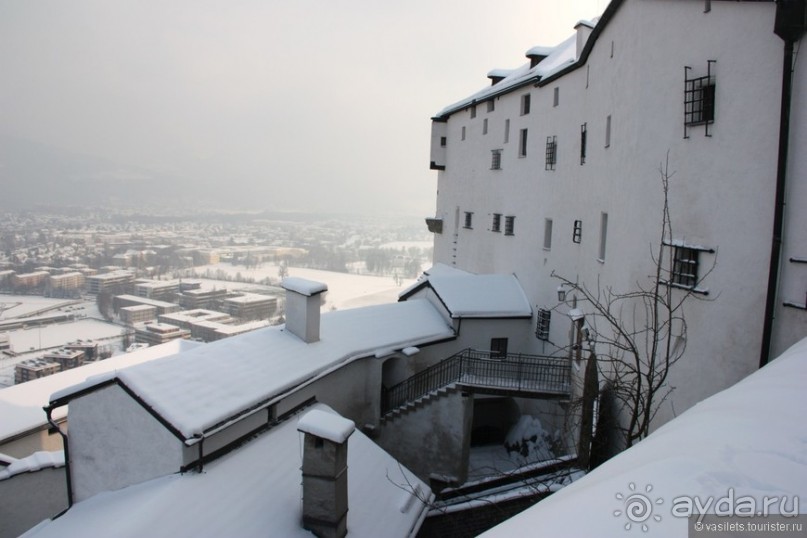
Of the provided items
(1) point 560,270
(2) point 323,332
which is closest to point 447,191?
(1) point 560,270

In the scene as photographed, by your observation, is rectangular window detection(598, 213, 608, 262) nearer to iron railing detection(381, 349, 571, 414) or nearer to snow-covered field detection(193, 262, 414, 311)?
iron railing detection(381, 349, 571, 414)

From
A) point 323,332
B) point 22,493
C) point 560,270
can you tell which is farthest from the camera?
point 560,270

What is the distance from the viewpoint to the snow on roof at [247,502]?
25.9 ft

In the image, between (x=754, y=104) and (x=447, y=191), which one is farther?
(x=447, y=191)

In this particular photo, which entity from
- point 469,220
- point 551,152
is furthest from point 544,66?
point 469,220

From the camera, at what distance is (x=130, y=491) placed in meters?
9.24

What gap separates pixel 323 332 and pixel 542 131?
461 inches

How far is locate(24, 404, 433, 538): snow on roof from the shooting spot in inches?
310

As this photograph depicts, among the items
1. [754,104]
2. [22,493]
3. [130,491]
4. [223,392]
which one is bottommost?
[22,493]

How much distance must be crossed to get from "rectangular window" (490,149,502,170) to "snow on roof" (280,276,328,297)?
43.1 ft

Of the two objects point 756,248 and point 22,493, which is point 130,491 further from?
point 756,248
